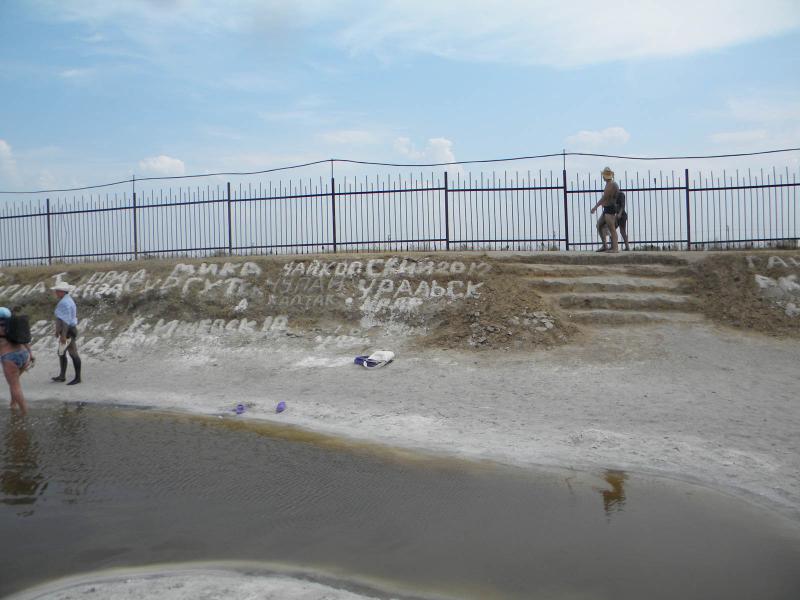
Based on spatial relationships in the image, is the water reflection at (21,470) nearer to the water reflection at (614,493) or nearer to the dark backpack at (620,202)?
the water reflection at (614,493)

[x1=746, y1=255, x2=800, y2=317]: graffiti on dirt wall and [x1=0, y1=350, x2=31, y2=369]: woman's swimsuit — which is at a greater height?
[x1=746, y1=255, x2=800, y2=317]: graffiti on dirt wall

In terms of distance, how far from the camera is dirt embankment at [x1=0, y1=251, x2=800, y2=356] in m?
13.0

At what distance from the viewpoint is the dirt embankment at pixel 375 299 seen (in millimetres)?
12977

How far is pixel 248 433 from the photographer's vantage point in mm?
8922

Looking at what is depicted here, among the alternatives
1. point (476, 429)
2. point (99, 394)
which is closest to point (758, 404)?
point (476, 429)

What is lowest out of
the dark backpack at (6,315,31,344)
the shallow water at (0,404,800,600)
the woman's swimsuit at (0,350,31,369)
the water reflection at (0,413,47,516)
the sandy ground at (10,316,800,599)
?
the shallow water at (0,404,800,600)

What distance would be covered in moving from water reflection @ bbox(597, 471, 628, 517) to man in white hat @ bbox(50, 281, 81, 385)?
9783 mm

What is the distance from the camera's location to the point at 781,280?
13719 millimetres

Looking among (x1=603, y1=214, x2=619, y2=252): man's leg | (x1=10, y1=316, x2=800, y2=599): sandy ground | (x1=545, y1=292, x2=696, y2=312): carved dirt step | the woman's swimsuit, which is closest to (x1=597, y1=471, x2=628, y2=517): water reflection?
(x1=10, y1=316, x2=800, y2=599): sandy ground

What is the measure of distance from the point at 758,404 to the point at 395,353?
20.0ft

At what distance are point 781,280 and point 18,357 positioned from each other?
1391 cm

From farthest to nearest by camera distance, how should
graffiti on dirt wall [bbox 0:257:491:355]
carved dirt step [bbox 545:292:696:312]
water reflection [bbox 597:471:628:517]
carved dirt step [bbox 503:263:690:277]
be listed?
1. carved dirt step [bbox 503:263:690:277]
2. graffiti on dirt wall [bbox 0:257:491:355]
3. carved dirt step [bbox 545:292:696:312]
4. water reflection [bbox 597:471:628:517]

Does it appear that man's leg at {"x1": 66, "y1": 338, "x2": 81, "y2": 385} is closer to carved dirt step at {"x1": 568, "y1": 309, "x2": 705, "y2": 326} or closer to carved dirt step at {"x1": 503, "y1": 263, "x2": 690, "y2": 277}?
carved dirt step at {"x1": 503, "y1": 263, "x2": 690, "y2": 277}

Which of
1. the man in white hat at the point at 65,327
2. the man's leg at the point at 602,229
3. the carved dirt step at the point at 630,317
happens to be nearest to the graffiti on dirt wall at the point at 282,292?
the man in white hat at the point at 65,327
